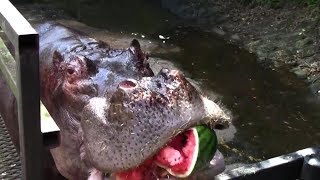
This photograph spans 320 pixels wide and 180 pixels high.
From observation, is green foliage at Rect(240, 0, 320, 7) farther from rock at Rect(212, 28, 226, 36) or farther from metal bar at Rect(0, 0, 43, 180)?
metal bar at Rect(0, 0, 43, 180)

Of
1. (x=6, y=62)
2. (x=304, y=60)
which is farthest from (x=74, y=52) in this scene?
(x=304, y=60)

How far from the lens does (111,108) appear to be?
222cm

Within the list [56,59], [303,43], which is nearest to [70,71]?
[56,59]

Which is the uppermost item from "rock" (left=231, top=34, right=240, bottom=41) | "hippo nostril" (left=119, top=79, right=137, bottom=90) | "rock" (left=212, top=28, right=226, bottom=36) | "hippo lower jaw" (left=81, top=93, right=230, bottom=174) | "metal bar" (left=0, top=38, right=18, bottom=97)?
"hippo nostril" (left=119, top=79, right=137, bottom=90)

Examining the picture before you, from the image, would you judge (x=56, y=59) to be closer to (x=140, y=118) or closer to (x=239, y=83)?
(x=140, y=118)

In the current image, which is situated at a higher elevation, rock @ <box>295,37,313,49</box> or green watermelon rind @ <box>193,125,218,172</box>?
green watermelon rind @ <box>193,125,218,172</box>

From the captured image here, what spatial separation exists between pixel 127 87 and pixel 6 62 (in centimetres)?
53

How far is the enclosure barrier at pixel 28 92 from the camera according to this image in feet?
5.80

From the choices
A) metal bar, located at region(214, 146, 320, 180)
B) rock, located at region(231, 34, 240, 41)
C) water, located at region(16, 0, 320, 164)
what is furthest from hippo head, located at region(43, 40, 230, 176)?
Answer: rock, located at region(231, 34, 240, 41)

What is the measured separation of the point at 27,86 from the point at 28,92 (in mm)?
20

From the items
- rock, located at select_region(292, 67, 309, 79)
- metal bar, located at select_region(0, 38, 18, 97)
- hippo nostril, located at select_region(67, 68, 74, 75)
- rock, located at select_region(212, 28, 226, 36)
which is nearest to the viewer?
metal bar, located at select_region(0, 38, 18, 97)

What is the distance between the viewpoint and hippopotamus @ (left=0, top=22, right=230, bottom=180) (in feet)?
6.98

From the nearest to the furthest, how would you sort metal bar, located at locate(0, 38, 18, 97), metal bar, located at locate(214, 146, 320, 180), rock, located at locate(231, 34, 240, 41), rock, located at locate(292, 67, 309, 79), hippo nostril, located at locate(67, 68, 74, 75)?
metal bar, located at locate(0, 38, 18, 97) < metal bar, located at locate(214, 146, 320, 180) < hippo nostril, located at locate(67, 68, 74, 75) < rock, located at locate(292, 67, 309, 79) < rock, located at locate(231, 34, 240, 41)

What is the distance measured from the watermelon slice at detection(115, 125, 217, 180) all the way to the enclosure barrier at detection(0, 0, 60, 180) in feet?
1.35
